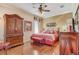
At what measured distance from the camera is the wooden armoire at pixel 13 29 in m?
2.47

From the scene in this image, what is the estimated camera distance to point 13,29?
8.41ft

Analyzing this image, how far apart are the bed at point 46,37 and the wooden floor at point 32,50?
9cm

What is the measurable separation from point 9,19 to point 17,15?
0.18m

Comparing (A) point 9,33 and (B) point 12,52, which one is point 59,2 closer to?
(A) point 9,33

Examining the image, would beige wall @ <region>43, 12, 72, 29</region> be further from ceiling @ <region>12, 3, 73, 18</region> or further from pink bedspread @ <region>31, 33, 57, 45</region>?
pink bedspread @ <region>31, 33, 57, 45</region>

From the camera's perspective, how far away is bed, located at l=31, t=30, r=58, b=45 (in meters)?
2.51

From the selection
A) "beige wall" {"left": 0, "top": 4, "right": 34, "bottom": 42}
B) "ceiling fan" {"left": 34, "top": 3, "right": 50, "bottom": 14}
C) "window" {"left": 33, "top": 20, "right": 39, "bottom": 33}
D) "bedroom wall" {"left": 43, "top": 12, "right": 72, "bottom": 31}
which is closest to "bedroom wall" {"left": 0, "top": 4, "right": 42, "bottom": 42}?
"beige wall" {"left": 0, "top": 4, "right": 34, "bottom": 42}

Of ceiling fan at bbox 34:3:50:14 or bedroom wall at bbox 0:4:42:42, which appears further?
ceiling fan at bbox 34:3:50:14

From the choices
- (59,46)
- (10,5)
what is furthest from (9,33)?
(59,46)

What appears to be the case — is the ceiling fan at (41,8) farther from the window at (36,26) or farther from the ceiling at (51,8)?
the window at (36,26)

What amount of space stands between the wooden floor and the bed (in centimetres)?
9

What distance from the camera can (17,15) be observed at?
8.31 feet

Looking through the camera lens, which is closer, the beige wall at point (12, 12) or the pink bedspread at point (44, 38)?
the beige wall at point (12, 12)

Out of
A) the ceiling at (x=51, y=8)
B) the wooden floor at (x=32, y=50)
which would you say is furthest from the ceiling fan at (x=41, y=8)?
the wooden floor at (x=32, y=50)
